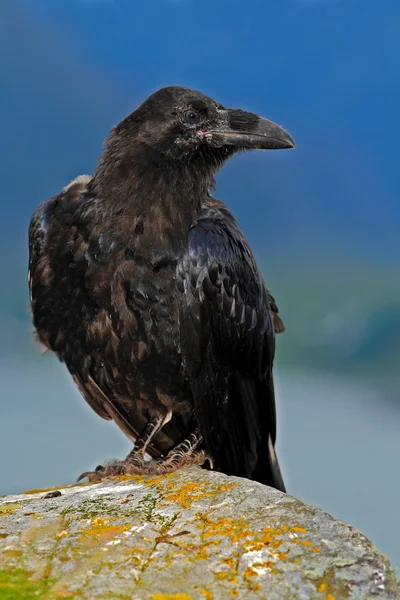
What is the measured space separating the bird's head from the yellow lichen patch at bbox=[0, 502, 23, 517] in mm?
2344

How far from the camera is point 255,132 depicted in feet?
17.1

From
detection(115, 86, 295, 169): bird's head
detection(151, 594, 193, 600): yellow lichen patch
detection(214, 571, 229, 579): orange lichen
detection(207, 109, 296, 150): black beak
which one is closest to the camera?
detection(151, 594, 193, 600): yellow lichen patch

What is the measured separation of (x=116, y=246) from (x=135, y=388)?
952 millimetres

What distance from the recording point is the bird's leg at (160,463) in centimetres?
498

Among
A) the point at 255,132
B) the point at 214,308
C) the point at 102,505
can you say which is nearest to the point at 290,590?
the point at 102,505

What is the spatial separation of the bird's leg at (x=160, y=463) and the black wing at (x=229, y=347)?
123 mm

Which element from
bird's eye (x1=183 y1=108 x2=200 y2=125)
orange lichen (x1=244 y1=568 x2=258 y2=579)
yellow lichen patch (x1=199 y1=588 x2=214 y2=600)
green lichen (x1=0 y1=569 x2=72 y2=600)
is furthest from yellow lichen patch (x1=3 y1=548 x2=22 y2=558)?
bird's eye (x1=183 y1=108 x2=200 y2=125)

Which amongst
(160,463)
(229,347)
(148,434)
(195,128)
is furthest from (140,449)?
(195,128)

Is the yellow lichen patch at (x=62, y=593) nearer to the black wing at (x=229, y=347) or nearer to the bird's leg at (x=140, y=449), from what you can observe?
the bird's leg at (x=140, y=449)

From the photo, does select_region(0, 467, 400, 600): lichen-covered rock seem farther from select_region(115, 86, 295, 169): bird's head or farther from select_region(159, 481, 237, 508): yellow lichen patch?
select_region(115, 86, 295, 169): bird's head

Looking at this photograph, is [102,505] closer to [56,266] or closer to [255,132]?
[56,266]

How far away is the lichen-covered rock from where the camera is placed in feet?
10.6

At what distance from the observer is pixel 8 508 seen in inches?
166

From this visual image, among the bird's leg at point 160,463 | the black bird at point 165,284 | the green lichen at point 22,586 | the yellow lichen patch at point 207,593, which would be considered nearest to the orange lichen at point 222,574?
the yellow lichen patch at point 207,593
